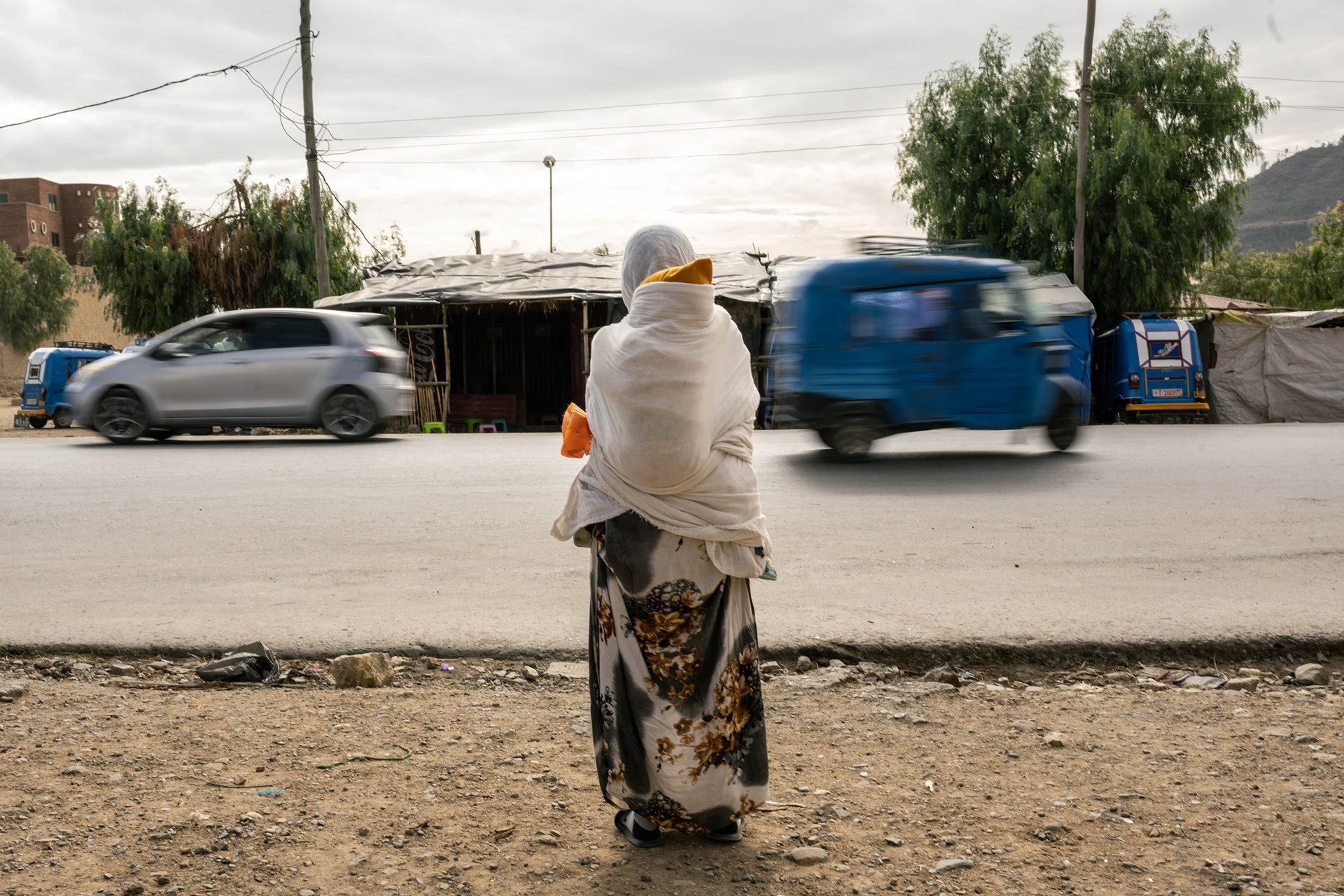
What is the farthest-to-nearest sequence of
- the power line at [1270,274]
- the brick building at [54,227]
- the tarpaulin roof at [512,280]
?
the brick building at [54,227]
the power line at [1270,274]
the tarpaulin roof at [512,280]

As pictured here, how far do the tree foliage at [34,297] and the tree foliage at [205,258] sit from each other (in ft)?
89.8

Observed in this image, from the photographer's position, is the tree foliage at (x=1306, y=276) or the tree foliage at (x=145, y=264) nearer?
the tree foliage at (x=145, y=264)

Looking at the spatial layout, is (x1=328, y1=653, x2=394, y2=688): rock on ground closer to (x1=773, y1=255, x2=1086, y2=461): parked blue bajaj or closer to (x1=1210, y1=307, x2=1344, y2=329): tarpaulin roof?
(x1=773, y1=255, x2=1086, y2=461): parked blue bajaj

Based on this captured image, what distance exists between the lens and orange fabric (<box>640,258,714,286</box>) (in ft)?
8.23

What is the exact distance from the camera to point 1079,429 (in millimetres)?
10992

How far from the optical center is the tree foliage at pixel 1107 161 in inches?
901

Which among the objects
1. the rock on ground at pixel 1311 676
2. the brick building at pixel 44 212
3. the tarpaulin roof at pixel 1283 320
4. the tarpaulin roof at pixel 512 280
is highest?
the brick building at pixel 44 212

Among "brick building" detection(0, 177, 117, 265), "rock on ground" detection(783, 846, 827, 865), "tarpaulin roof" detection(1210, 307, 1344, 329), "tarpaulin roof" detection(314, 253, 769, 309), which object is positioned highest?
"brick building" detection(0, 177, 117, 265)

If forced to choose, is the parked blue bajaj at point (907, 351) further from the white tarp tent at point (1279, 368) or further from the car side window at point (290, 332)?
the white tarp tent at point (1279, 368)

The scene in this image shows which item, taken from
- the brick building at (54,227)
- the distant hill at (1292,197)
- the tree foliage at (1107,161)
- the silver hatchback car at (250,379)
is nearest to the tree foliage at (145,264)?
the silver hatchback car at (250,379)

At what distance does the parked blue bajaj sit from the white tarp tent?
1321cm

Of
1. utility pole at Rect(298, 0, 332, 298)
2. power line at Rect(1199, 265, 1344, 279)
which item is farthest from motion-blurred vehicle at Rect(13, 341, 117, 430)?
power line at Rect(1199, 265, 1344, 279)

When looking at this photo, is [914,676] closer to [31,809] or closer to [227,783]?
[227,783]

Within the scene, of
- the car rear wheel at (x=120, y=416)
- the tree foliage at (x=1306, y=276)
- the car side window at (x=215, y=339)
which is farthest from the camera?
the tree foliage at (x=1306, y=276)
